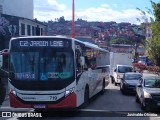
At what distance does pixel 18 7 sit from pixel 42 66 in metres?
37.1

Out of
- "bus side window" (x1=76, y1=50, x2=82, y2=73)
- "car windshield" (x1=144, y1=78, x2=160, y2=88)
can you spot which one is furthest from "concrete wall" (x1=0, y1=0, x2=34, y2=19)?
"bus side window" (x1=76, y1=50, x2=82, y2=73)

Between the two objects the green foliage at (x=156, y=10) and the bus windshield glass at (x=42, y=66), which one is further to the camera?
the green foliage at (x=156, y=10)

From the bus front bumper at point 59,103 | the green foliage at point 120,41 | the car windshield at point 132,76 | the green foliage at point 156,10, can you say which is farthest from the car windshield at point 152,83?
the green foliage at point 120,41

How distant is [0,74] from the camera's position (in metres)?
9.29

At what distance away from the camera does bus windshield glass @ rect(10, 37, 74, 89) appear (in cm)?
1362

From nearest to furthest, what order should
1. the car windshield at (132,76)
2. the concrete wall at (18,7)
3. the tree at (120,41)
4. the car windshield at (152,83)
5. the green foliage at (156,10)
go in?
the car windshield at (152,83)
the green foliage at (156,10)
the car windshield at (132,76)
the concrete wall at (18,7)
the tree at (120,41)

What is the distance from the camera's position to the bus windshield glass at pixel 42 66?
13.6 metres

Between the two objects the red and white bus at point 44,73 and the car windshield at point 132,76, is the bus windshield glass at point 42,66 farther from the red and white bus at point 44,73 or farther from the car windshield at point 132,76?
the car windshield at point 132,76

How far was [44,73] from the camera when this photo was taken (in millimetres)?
13656

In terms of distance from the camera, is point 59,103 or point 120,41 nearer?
point 59,103

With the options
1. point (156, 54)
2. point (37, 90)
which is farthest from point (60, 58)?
point (156, 54)

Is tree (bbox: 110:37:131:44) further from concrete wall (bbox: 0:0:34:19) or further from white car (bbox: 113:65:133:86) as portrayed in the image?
white car (bbox: 113:65:133:86)

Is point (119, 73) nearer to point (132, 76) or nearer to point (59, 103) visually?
point (132, 76)

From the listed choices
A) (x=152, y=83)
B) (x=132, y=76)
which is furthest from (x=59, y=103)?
(x=132, y=76)
